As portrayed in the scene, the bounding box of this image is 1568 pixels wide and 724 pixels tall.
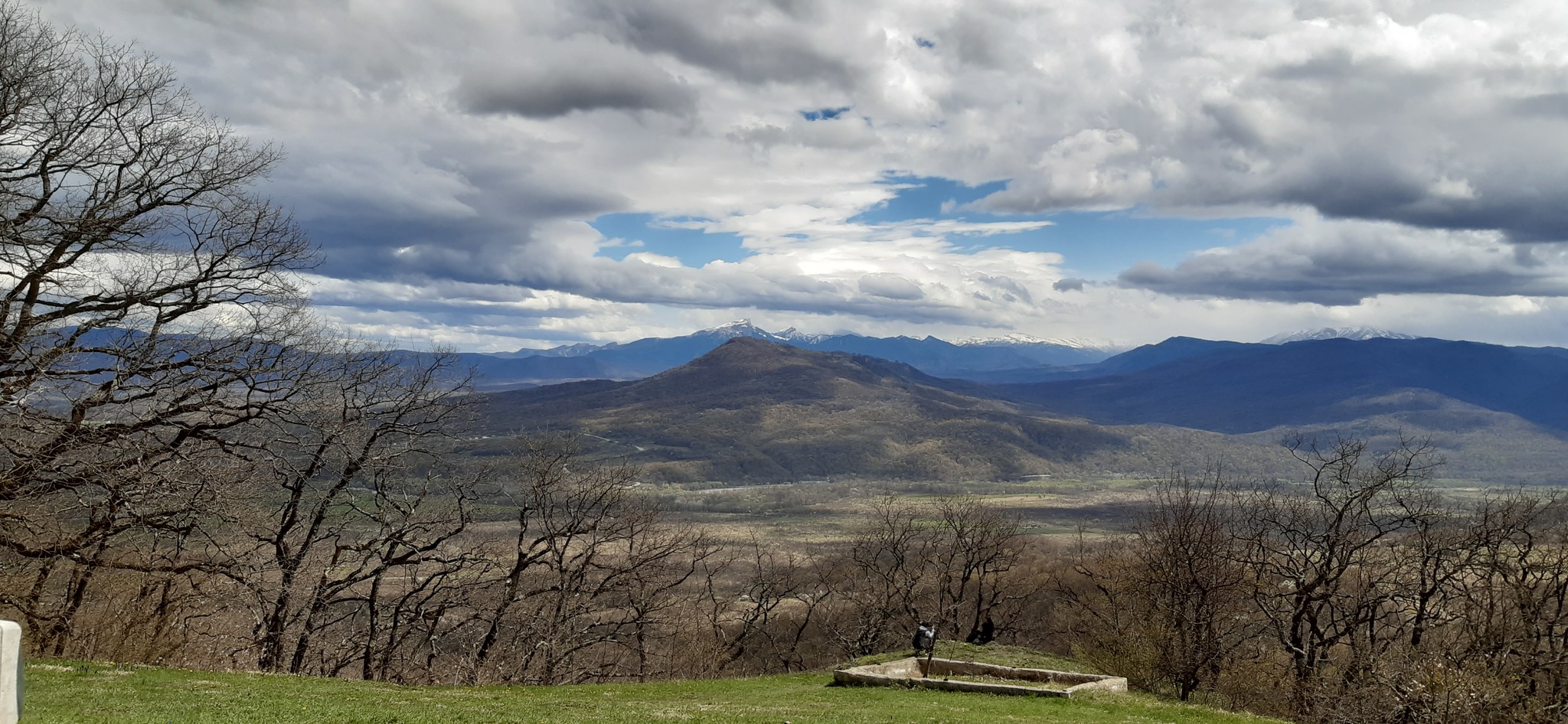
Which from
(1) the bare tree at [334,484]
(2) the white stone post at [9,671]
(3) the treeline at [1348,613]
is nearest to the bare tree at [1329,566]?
(3) the treeline at [1348,613]

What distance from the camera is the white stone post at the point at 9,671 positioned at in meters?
14.0

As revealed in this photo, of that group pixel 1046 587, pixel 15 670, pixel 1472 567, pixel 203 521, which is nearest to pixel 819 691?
pixel 203 521

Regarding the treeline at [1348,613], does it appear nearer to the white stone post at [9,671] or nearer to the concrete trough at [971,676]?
the concrete trough at [971,676]

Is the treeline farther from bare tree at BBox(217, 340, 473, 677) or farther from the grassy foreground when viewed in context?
bare tree at BBox(217, 340, 473, 677)

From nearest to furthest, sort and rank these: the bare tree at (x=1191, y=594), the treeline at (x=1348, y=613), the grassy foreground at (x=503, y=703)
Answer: the grassy foreground at (x=503, y=703)
the treeline at (x=1348, y=613)
the bare tree at (x=1191, y=594)

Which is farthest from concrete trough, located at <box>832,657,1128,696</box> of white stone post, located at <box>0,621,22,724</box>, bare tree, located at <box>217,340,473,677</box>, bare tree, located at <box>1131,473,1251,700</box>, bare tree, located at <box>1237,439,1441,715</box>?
white stone post, located at <box>0,621,22,724</box>

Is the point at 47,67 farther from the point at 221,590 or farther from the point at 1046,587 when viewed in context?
the point at 1046,587

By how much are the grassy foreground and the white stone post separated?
142 cm

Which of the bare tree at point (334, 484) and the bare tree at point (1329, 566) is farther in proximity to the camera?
the bare tree at point (1329, 566)

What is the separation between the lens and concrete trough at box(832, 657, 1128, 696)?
108 feet

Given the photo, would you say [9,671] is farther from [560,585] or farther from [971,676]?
[560,585]

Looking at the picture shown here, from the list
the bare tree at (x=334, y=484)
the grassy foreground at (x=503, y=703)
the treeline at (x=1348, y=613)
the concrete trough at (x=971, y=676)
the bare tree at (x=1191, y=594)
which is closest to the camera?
the grassy foreground at (x=503, y=703)

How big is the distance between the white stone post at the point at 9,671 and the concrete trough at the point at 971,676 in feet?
86.1

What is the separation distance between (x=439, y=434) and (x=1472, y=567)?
52.2 m
